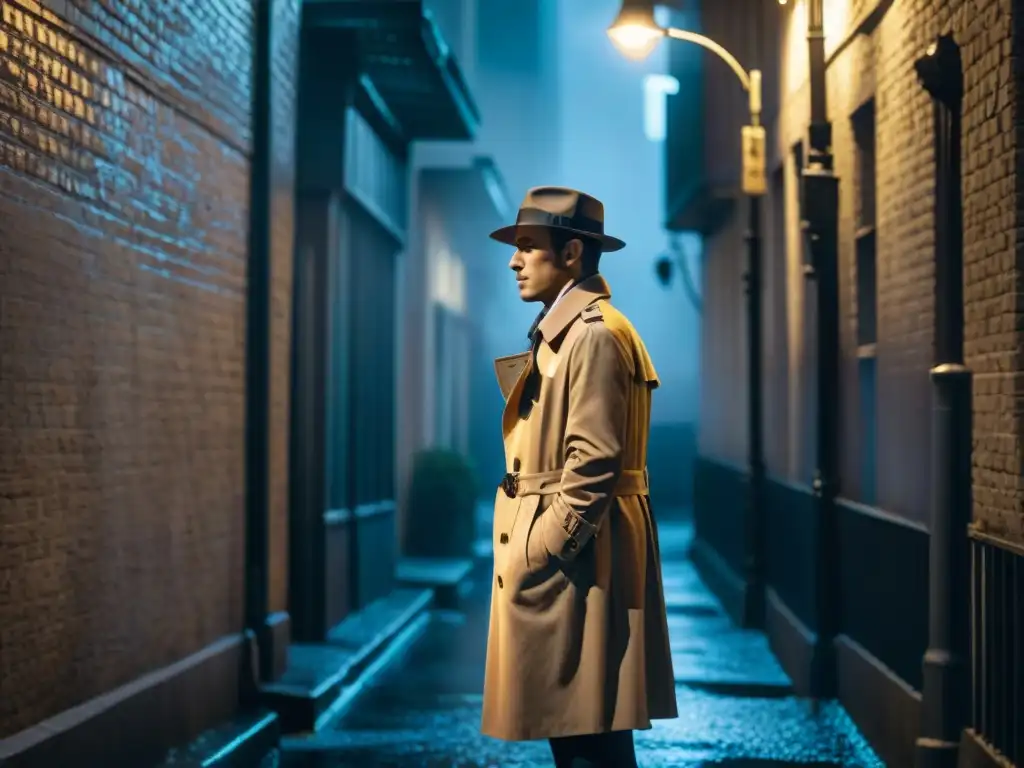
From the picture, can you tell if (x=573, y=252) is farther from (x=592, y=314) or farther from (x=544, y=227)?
(x=592, y=314)

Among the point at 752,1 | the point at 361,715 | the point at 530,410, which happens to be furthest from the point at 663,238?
the point at 530,410

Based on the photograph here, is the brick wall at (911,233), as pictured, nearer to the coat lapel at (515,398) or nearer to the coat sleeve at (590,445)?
the coat sleeve at (590,445)

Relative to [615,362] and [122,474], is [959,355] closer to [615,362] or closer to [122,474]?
[615,362]

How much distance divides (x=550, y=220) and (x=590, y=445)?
2.59 feet

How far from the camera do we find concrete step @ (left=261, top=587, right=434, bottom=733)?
8.04m

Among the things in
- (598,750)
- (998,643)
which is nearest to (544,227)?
(598,750)

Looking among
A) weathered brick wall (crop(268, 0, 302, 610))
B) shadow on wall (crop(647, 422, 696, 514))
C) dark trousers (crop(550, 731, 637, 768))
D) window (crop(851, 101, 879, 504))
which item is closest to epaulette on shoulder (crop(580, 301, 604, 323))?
dark trousers (crop(550, 731, 637, 768))

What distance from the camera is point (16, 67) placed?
552 cm

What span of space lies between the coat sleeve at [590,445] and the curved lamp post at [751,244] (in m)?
6.40

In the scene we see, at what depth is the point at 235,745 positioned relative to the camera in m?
7.05

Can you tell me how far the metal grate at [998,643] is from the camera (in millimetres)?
5160

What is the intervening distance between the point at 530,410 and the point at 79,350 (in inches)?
92.4

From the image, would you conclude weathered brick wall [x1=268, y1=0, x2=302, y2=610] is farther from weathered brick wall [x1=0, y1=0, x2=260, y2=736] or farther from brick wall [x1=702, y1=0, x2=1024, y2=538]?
brick wall [x1=702, y1=0, x2=1024, y2=538]

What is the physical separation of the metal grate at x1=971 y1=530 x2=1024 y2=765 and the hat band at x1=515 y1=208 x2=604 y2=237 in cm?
190
